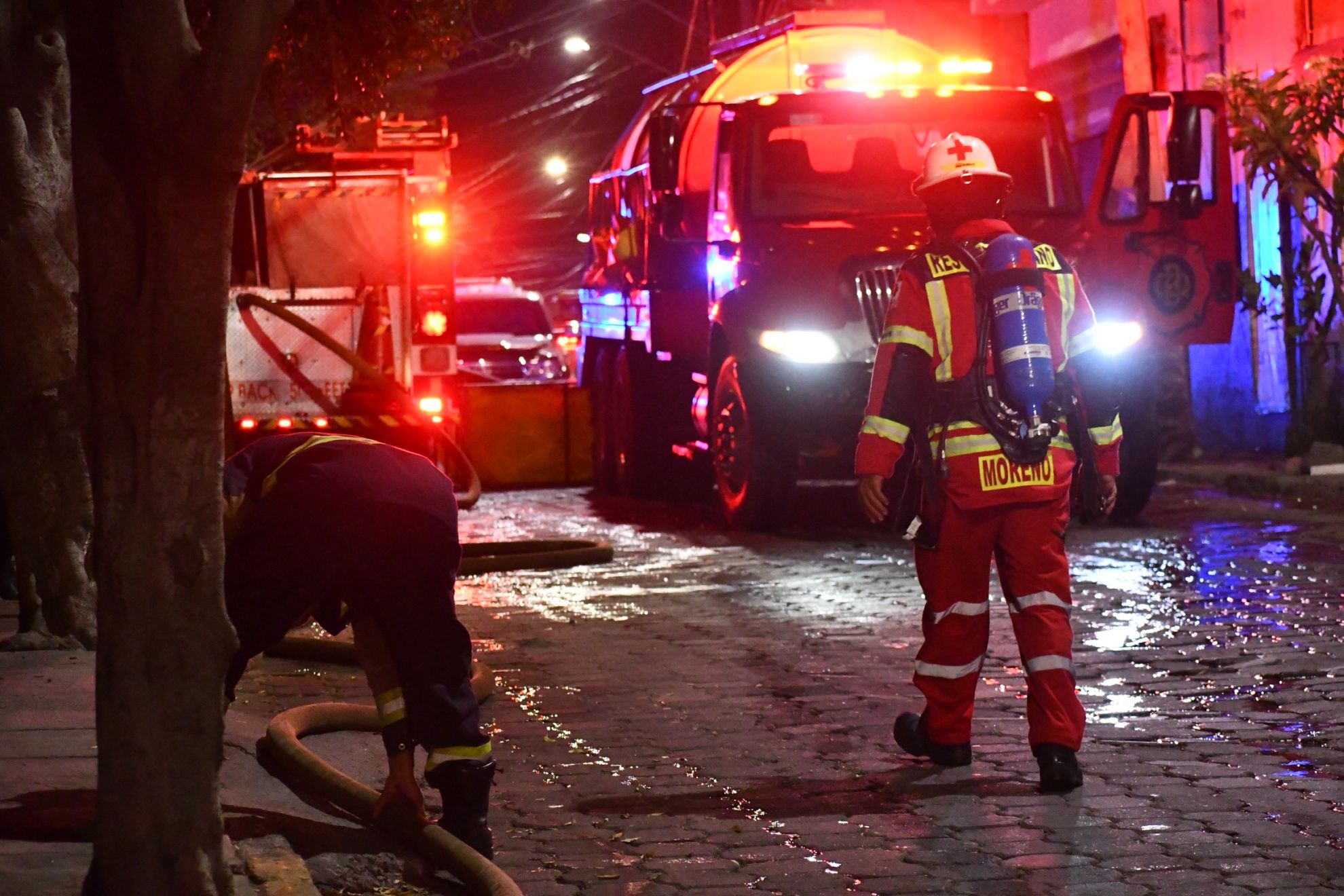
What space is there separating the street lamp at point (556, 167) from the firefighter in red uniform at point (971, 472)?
142 feet

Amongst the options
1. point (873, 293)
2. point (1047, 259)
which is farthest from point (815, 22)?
point (1047, 259)

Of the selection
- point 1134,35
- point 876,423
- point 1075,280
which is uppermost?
point 1134,35

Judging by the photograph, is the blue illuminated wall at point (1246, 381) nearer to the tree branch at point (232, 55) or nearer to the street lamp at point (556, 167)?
the tree branch at point (232, 55)

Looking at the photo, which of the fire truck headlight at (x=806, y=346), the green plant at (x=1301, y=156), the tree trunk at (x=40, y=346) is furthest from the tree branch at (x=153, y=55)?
the green plant at (x=1301, y=156)

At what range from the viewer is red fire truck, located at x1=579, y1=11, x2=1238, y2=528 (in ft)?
42.0

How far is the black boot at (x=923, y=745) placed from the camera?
635 centimetres

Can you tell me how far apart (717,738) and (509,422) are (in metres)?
12.0

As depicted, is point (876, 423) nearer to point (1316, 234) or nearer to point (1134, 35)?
point (1316, 234)

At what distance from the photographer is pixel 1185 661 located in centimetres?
822

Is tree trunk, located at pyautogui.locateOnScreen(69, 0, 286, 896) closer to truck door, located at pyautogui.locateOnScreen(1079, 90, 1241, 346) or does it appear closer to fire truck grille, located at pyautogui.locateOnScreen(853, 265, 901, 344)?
fire truck grille, located at pyautogui.locateOnScreen(853, 265, 901, 344)

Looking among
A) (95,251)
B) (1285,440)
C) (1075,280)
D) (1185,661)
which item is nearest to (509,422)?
(1285,440)

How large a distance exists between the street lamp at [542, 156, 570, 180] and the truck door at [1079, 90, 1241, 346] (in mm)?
36421

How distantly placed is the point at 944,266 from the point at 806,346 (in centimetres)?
639

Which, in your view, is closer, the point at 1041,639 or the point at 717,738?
the point at 1041,639
